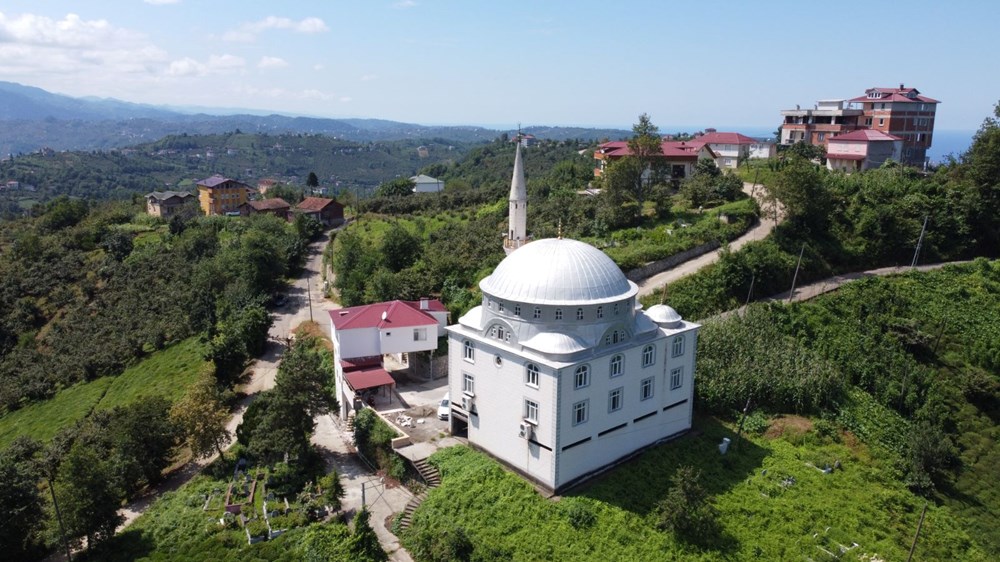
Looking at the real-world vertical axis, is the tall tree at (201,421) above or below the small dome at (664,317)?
below

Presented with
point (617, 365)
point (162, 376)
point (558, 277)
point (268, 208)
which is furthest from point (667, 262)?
point (268, 208)

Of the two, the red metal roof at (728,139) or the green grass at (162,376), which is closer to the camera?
the green grass at (162,376)

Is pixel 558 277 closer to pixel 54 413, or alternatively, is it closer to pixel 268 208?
pixel 54 413

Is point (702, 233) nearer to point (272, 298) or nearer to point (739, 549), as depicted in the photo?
point (739, 549)

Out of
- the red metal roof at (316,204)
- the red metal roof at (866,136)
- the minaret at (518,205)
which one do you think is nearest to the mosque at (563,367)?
the minaret at (518,205)

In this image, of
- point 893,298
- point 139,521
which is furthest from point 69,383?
point 893,298

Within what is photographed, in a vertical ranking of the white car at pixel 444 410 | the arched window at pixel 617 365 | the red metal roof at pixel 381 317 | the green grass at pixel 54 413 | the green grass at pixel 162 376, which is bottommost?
the green grass at pixel 54 413

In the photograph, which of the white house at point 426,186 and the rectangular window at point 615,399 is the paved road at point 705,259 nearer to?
the rectangular window at point 615,399

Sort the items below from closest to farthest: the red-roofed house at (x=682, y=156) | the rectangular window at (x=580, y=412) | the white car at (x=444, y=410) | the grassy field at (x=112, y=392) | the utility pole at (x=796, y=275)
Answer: the rectangular window at (x=580, y=412) → the white car at (x=444, y=410) → the utility pole at (x=796, y=275) → the grassy field at (x=112, y=392) → the red-roofed house at (x=682, y=156)
